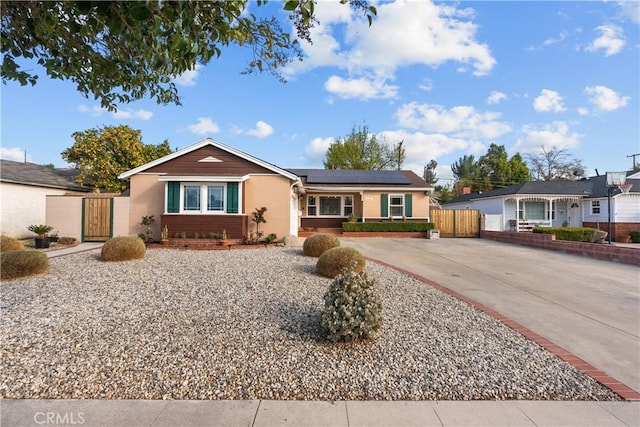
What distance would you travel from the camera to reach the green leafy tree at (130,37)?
2.29 meters

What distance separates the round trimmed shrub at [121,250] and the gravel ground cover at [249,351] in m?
2.36

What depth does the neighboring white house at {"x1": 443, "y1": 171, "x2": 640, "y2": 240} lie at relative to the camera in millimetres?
20672

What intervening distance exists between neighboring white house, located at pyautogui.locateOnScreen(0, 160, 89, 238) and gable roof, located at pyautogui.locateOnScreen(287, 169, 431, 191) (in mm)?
14244

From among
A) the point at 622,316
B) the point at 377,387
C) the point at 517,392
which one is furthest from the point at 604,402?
the point at 622,316

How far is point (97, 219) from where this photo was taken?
45.6 ft

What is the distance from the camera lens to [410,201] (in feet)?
66.4

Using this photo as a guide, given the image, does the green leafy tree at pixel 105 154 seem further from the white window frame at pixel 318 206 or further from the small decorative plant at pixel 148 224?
the white window frame at pixel 318 206

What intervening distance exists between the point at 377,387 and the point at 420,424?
0.55m

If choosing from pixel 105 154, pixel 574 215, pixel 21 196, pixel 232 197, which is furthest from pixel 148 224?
pixel 574 215

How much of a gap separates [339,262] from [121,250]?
5.97 m

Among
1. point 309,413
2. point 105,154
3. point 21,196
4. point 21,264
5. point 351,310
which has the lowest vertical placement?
point 309,413

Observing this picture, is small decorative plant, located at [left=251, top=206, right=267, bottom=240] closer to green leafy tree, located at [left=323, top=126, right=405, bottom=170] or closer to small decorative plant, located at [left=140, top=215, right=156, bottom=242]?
small decorative plant, located at [left=140, top=215, right=156, bottom=242]

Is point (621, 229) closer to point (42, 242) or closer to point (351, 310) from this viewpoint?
point (351, 310)

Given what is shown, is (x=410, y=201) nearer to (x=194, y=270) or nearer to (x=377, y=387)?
(x=194, y=270)
